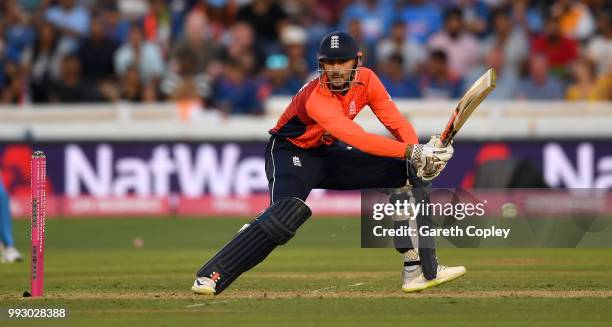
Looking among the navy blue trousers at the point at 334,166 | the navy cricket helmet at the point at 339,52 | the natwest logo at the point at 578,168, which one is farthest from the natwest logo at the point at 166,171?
the navy cricket helmet at the point at 339,52

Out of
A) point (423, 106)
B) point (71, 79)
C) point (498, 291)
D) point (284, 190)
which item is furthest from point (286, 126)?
point (71, 79)

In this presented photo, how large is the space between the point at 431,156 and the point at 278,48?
9954mm

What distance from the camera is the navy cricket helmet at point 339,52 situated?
775 centimetres

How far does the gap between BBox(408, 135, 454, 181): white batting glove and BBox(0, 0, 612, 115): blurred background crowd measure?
815 cm

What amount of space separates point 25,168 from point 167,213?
1.83 m

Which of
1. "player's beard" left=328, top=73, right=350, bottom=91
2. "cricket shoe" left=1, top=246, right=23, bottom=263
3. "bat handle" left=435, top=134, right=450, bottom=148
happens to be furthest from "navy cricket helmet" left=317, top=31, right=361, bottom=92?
"cricket shoe" left=1, top=246, right=23, bottom=263

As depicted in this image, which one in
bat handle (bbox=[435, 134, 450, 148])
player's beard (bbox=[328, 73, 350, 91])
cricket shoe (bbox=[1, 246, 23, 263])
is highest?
player's beard (bbox=[328, 73, 350, 91])

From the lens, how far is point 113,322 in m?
6.95

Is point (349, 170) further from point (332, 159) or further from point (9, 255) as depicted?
point (9, 255)

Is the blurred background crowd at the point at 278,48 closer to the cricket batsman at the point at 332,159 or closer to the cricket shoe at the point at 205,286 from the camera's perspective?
the cricket batsman at the point at 332,159

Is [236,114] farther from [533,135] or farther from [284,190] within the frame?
[284,190]

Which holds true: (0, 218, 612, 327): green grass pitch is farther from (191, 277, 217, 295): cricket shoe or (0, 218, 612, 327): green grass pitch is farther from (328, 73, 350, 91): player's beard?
(328, 73, 350, 91): player's beard

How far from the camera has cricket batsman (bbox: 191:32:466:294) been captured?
7711 millimetres

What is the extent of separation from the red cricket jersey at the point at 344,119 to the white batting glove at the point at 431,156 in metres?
0.09
